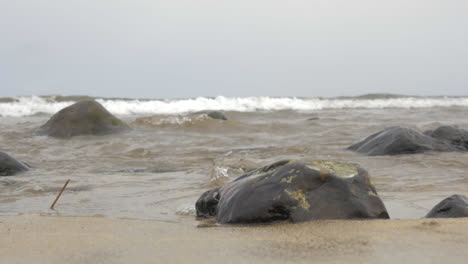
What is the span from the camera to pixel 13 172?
4.87 m

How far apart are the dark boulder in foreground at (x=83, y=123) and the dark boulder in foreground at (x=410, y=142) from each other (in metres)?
4.31

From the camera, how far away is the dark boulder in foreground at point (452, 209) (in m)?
2.57

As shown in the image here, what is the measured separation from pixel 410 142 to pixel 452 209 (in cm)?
338

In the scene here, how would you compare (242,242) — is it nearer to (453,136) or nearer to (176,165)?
(176,165)

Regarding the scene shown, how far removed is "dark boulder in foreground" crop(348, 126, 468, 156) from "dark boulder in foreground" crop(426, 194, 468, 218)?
10.3 ft

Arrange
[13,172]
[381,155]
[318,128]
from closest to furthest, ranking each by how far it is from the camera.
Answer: [13,172] < [381,155] < [318,128]

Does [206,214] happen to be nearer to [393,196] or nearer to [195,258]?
[195,258]

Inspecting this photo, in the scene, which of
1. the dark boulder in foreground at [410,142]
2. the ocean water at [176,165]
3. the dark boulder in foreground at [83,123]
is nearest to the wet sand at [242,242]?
the ocean water at [176,165]

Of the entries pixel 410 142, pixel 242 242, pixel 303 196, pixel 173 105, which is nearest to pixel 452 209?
pixel 303 196

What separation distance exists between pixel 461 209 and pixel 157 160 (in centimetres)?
395

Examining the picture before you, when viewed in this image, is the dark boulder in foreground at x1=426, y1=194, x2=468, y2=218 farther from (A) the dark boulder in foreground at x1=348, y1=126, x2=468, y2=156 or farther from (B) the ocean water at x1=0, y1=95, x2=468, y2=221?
(A) the dark boulder in foreground at x1=348, y1=126, x2=468, y2=156

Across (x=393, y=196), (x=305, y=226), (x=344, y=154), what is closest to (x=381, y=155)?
(x=344, y=154)

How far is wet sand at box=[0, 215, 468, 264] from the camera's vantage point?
6.05 feet

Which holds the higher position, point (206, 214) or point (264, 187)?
point (264, 187)
